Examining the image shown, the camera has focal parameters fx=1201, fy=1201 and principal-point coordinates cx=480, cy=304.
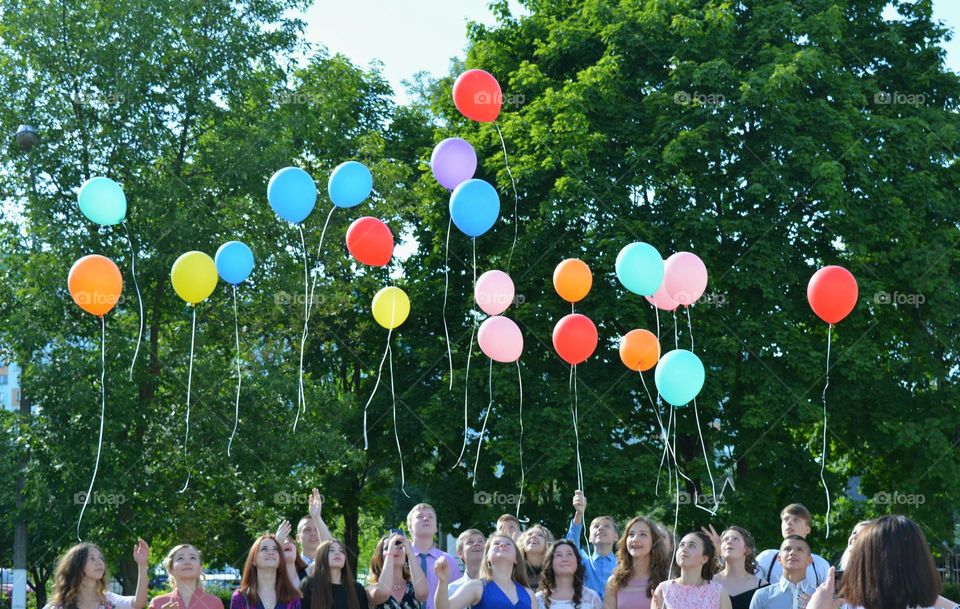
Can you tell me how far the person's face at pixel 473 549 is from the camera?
7883mm

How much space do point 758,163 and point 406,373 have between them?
679 centimetres

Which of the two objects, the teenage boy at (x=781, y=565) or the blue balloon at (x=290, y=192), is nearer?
the teenage boy at (x=781, y=565)

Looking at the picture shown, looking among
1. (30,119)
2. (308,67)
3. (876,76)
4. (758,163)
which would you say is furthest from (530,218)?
(30,119)

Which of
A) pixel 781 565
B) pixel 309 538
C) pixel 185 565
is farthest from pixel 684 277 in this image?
pixel 185 565

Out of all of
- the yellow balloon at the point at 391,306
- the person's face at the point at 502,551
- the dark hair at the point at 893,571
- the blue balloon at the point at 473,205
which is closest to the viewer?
the dark hair at the point at 893,571

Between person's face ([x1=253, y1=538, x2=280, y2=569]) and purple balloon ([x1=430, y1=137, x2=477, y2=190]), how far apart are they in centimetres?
591

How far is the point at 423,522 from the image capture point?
8047mm

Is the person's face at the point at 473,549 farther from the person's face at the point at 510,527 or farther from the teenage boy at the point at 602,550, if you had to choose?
the teenage boy at the point at 602,550

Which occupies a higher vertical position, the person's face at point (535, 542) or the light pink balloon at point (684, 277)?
the light pink balloon at point (684, 277)

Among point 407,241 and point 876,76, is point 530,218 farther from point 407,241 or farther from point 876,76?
point 876,76

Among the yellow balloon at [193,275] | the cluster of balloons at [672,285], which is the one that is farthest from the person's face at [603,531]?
the yellow balloon at [193,275]

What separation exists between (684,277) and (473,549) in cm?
461

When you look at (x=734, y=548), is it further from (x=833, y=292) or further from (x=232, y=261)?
(x=232, y=261)

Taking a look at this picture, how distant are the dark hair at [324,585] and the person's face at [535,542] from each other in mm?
1500
